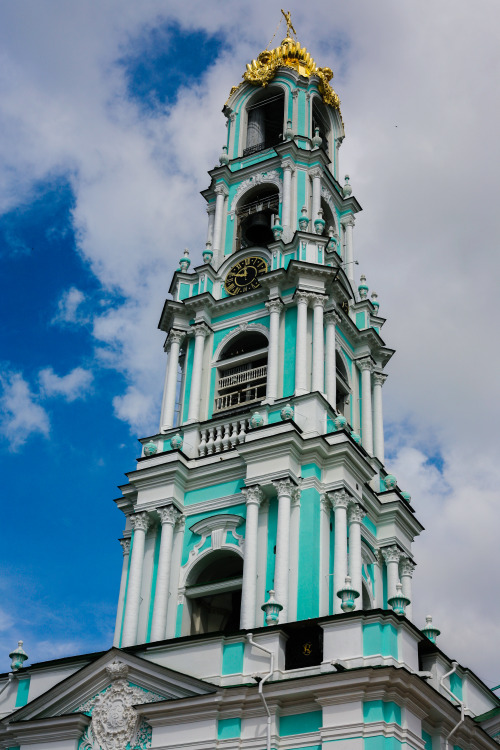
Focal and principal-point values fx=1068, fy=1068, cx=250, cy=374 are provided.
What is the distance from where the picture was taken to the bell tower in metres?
23.2

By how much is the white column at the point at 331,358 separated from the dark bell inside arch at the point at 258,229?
4.81 meters

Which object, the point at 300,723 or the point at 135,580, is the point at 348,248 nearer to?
the point at 135,580

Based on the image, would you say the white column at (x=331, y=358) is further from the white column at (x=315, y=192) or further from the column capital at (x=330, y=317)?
the white column at (x=315, y=192)

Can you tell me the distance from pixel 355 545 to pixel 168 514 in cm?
437

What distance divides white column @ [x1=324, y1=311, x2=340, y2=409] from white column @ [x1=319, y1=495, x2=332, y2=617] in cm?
307

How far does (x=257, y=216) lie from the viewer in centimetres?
3173

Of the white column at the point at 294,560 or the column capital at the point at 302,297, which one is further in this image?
the column capital at the point at 302,297

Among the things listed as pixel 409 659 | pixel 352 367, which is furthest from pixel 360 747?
pixel 352 367

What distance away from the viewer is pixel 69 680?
2116 centimetres

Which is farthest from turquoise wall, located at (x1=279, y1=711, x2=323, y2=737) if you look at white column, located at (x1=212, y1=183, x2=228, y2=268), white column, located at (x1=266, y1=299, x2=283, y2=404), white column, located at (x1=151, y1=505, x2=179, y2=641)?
white column, located at (x1=212, y1=183, x2=228, y2=268)

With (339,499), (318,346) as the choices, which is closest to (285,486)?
(339,499)

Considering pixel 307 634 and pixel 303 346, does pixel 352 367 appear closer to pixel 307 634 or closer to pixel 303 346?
pixel 303 346

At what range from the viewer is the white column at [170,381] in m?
27.4

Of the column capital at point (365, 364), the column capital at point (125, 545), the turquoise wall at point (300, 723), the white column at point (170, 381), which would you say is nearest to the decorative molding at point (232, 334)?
the white column at point (170, 381)
